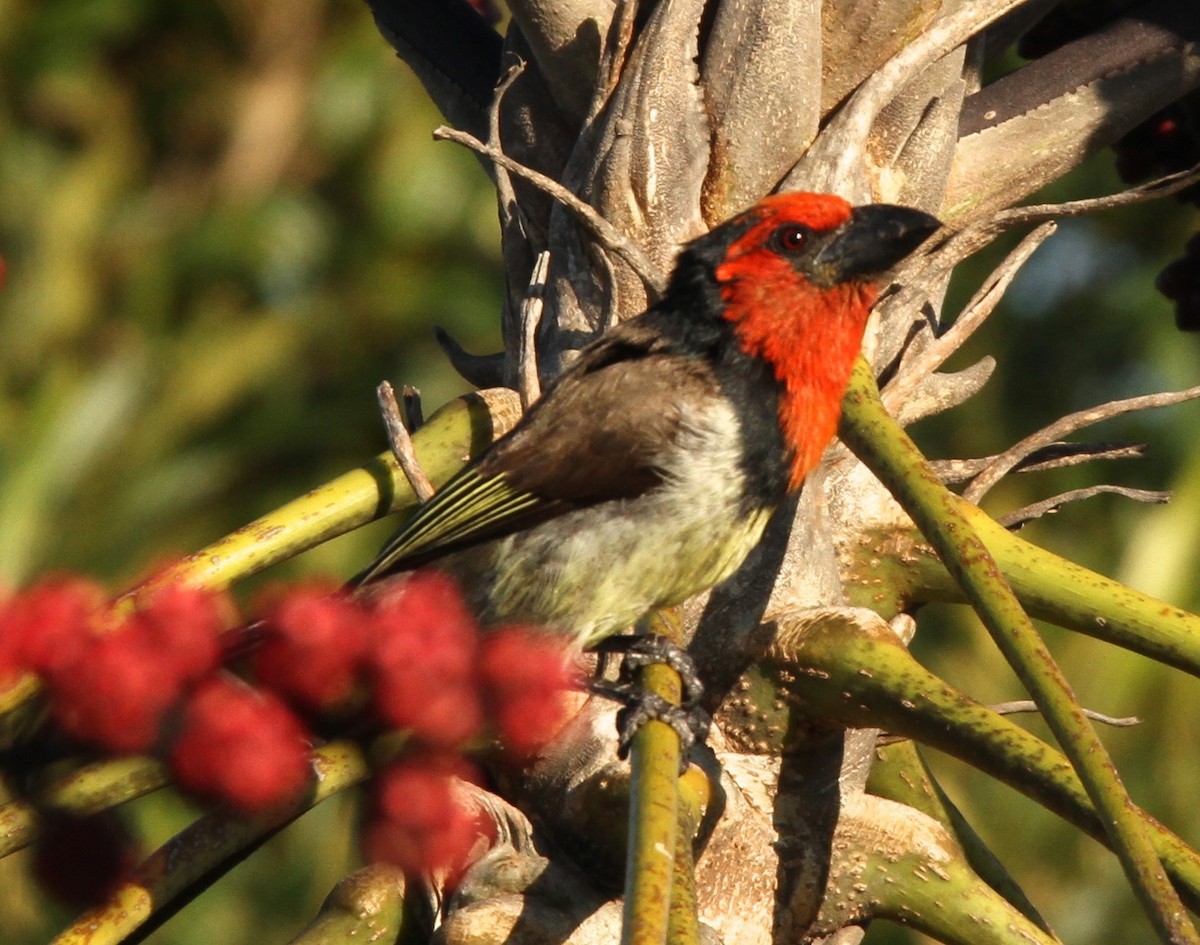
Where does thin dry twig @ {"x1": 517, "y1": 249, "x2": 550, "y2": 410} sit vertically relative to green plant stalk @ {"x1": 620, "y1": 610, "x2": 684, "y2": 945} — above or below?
above

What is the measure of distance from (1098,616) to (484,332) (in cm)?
535

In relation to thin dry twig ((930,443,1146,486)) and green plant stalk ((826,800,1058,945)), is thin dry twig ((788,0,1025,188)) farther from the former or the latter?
green plant stalk ((826,800,1058,945))

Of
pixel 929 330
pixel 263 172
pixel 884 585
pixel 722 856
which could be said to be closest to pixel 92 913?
pixel 722 856

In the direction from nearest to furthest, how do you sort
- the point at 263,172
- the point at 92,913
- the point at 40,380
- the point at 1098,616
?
the point at 92,913 → the point at 1098,616 → the point at 40,380 → the point at 263,172

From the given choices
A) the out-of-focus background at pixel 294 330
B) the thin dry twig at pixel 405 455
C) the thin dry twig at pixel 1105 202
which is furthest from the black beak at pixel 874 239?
the out-of-focus background at pixel 294 330

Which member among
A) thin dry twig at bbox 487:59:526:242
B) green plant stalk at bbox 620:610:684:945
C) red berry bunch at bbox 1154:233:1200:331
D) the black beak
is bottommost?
red berry bunch at bbox 1154:233:1200:331

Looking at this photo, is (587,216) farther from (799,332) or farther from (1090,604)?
(1090,604)

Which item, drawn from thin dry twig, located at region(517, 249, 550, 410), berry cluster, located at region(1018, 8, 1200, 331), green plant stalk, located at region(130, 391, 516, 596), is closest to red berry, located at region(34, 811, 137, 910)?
green plant stalk, located at region(130, 391, 516, 596)

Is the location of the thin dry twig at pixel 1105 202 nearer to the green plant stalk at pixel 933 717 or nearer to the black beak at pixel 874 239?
the black beak at pixel 874 239

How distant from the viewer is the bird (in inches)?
94.7

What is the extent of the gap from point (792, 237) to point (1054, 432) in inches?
16.5

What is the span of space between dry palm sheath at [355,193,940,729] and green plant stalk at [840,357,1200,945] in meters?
0.29

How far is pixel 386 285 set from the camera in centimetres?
740

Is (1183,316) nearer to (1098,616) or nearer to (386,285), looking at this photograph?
(1098,616)
